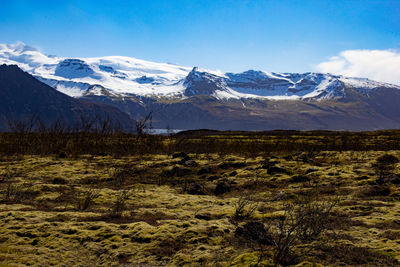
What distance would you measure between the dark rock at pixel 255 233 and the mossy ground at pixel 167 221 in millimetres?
354

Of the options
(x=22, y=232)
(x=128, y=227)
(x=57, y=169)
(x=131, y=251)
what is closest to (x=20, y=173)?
(x=57, y=169)

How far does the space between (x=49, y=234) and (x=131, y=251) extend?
2775 mm

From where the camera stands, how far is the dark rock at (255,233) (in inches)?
321

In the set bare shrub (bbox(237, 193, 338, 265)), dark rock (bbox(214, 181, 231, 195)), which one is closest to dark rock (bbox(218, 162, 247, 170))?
dark rock (bbox(214, 181, 231, 195))

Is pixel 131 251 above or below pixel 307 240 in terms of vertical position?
below

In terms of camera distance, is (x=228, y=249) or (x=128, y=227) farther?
(x=128, y=227)

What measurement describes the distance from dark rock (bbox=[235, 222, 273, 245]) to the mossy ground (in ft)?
1.16

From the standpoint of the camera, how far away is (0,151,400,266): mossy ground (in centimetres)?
749

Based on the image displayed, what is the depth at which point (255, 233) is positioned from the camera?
846cm

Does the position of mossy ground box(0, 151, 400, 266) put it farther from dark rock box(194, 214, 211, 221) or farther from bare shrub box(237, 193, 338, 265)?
bare shrub box(237, 193, 338, 265)

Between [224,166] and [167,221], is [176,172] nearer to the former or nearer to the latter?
[224,166]

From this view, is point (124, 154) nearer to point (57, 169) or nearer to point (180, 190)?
point (57, 169)

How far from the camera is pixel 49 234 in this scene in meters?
8.97

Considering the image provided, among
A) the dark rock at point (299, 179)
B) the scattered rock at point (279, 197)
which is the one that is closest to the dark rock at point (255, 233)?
the scattered rock at point (279, 197)
